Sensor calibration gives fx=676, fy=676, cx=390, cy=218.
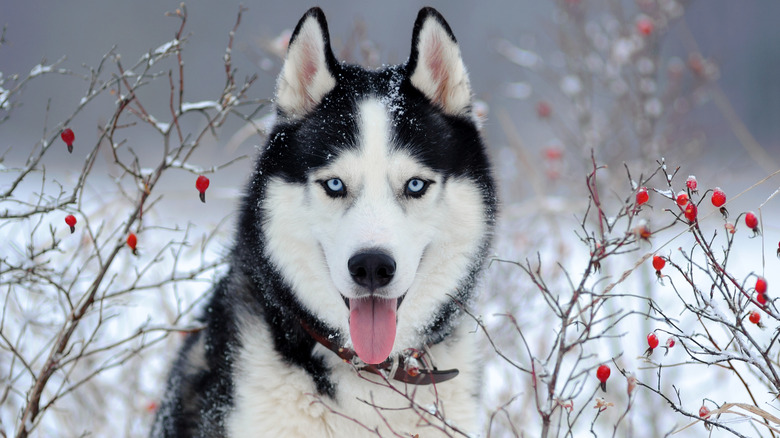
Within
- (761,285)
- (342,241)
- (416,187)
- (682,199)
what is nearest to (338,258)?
(342,241)

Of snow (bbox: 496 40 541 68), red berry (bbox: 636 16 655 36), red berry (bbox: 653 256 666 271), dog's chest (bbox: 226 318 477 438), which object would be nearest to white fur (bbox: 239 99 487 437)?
dog's chest (bbox: 226 318 477 438)

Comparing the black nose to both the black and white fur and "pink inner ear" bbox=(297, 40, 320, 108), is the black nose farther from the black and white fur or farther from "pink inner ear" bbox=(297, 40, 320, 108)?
"pink inner ear" bbox=(297, 40, 320, 108)

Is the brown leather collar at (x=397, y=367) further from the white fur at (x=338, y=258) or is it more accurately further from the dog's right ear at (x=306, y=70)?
the dog's right ear at (x=306, y=70)

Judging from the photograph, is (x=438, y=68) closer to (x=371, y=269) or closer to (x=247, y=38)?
(x=371, y=269)

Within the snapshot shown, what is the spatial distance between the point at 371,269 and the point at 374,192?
31 centimetres

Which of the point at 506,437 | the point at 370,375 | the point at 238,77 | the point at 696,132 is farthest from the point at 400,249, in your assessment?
the point at 238,77

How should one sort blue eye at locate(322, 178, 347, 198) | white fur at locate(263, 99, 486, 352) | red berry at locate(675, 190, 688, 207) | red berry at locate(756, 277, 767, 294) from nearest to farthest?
red berry at locate(756, 277, 767, 294) < red berry at locate(675, 190, 688, 207) < white fur at locate(263, 99, 486, 352) < blue eye at locate(322, 178, 347, 198)

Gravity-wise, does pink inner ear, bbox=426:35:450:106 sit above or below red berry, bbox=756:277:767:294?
above

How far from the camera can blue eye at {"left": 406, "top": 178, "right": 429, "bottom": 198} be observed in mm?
2305

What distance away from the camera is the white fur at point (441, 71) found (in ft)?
8.04

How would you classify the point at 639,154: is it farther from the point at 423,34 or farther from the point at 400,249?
the point at 400,249

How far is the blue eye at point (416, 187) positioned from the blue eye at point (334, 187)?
0.22 metres

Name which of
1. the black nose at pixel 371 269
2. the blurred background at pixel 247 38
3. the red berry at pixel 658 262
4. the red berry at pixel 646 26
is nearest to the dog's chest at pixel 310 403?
the black nose at pixel 371 269

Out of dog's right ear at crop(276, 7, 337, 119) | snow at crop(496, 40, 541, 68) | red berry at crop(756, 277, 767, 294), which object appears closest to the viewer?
red berry at crop(756, 277, 767, 294)
